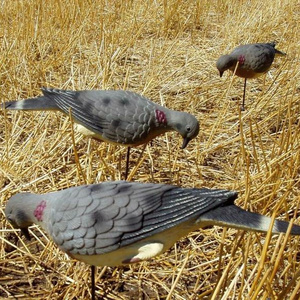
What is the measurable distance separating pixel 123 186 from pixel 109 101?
Answer: 25.5 inches

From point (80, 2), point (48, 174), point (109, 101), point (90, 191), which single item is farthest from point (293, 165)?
point (80, 2)

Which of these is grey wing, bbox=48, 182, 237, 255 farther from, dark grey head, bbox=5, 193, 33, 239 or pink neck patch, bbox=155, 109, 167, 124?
pink neck patch, bbox=155, 109, 167, 124

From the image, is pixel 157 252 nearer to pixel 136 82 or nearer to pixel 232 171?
pixel 232 171

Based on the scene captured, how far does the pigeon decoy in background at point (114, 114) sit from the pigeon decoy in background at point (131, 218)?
1.85 feet

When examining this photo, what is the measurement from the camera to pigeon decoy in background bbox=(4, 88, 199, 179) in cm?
172

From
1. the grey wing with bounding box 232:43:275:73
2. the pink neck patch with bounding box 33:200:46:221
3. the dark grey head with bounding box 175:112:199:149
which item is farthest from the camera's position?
the grey wing with bounding box 232:43:275:73

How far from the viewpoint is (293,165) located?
1.79 meters

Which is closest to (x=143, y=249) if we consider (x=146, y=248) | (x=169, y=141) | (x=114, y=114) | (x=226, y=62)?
(x=146, y=248)

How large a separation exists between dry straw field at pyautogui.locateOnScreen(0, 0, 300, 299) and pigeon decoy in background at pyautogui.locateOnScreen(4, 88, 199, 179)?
112 millimetres

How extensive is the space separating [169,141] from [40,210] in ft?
4.24

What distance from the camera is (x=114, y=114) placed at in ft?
5.64

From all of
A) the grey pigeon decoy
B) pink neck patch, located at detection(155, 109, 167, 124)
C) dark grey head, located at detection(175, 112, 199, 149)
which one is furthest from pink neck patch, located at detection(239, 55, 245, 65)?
pink neck patch, located at detection(155, 109, 167, 124)

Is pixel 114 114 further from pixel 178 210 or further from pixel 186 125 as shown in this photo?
pixel 178 210

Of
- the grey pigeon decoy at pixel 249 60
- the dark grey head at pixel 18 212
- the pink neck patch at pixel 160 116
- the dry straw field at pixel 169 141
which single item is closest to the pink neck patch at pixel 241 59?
the grey pigeon decoy at pixel 249 60
